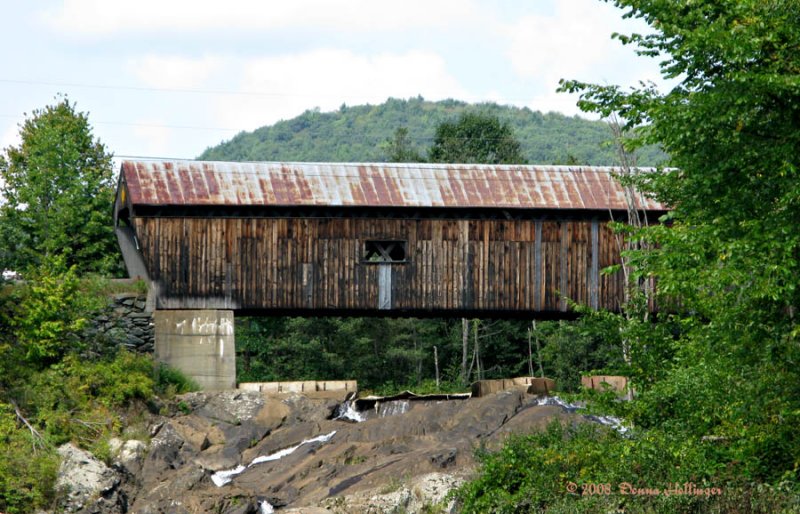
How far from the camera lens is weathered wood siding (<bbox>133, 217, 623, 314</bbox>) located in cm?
2756

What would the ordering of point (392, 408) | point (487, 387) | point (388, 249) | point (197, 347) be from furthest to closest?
point (388, 249), point (487, 387), point (197, 347), point (392, 408)

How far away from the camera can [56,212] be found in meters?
35.2

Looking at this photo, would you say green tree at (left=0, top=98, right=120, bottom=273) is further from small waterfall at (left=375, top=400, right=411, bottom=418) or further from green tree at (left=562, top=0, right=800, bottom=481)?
green tree at (left=562, top=0, right=800, bottom=481)

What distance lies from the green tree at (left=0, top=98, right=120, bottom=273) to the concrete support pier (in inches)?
274

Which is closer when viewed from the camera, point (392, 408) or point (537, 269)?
point (392, 408)

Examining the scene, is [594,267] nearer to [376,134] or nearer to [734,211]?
[734,211]

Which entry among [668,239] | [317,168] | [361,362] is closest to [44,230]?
[317,168]

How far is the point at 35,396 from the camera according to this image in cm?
2464

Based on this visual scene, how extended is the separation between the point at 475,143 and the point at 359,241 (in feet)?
83.6

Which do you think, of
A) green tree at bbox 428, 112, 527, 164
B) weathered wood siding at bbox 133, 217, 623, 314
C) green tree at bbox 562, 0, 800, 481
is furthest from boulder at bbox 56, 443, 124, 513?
green tree at bbox 428, 112, 527, 164

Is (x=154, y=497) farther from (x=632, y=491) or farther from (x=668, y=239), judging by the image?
(x=668, y=239)

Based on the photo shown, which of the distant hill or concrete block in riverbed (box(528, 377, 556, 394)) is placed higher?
the distant hill

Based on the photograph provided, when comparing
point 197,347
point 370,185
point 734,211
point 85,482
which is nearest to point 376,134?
point 370,185

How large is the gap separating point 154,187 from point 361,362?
17.2 metres
